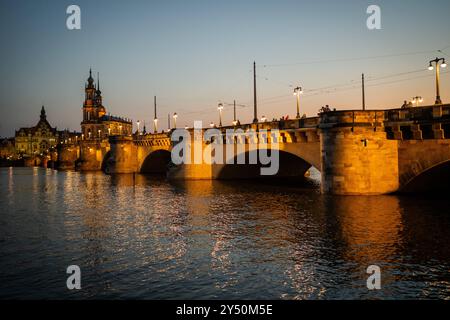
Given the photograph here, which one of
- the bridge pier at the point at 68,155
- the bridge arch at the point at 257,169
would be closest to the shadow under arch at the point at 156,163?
the bridge arch at the point at 257,169

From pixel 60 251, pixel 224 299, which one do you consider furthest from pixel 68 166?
pixel 224 299

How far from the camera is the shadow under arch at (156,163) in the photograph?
80.1 meters

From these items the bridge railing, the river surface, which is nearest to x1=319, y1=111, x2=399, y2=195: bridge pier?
the bridge railing

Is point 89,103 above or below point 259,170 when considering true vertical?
above

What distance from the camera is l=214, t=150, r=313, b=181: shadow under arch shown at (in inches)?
2184

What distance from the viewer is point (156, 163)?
8169 centimetres

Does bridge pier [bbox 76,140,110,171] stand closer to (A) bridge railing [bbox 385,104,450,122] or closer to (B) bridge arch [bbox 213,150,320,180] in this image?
(B) bridge arch [bbox 213,150,320,180]

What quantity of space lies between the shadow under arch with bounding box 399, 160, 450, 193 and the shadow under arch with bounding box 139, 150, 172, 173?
53.3 metres

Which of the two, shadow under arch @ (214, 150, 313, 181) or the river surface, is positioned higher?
shadow under arch @ (214, 150, 313, 181)

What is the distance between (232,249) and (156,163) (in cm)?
6533

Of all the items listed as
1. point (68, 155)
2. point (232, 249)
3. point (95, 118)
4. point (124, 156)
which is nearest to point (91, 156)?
point (68, 155)

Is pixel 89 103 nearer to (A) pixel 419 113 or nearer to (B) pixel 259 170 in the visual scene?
(B) pixel 259 170
